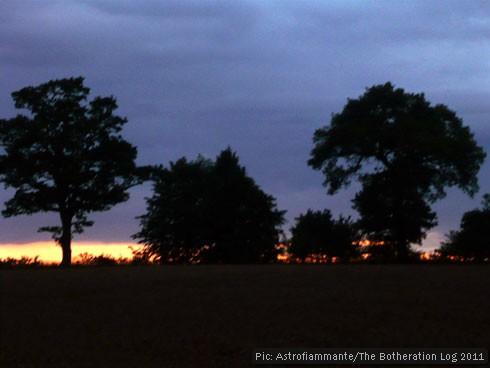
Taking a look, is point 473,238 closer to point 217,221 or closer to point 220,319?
point 217,221

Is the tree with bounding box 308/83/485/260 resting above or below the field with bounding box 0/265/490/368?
above

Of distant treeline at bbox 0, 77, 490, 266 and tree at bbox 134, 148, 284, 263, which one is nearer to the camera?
distant treeline at bbox 0, 77, 490, 266

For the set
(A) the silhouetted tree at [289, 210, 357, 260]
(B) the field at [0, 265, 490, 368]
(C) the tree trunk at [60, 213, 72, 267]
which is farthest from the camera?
(A) the silhouetted tree at [289, 210, 357, 260]

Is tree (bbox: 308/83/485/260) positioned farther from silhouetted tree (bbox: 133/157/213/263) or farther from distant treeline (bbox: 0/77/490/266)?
silhouetted tree (bbox: 133/157/213/263)

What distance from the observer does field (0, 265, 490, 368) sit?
13938mm

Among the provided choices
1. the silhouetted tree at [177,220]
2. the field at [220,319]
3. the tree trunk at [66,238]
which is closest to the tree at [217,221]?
the silhouetted tree at [177,220]

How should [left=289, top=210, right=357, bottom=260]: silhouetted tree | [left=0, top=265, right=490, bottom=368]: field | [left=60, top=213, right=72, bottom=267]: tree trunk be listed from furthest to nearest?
1. [left=289, top=210, right=357, bottom=260]: silhouetted tree
2. [left=60, top=213, right=72, bottom=267]: tree trunk
3. [left=0, top=265, right=490, bottom=368]: field

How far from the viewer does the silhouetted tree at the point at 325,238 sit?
58.0 meters

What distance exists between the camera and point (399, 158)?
5512 centimetres

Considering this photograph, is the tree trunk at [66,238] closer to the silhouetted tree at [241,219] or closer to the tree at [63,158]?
the tree at [63,158]

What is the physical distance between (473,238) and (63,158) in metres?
25.9

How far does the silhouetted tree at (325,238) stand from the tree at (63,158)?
13528 millimetres

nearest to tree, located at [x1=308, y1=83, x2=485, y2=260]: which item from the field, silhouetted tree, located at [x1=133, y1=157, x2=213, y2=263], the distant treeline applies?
the distant treeline

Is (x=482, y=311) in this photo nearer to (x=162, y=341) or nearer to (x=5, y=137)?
(x=162, y=341)
